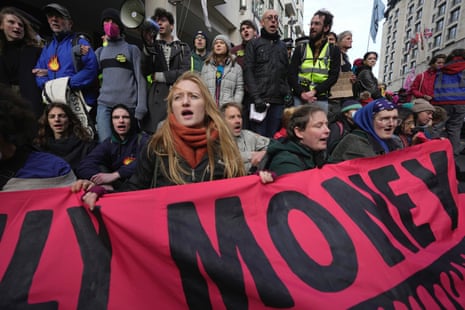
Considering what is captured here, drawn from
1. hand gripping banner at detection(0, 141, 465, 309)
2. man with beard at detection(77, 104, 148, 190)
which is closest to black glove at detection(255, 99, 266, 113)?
man with beard at detection(77, 104, 148, 190)

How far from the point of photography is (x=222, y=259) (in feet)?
4.75

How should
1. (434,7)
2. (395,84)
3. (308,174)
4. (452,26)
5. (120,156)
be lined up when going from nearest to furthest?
(308,174) → (120,156) → (452,26) → (434,7) → (395,84)

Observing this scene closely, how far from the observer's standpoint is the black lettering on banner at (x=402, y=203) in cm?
195

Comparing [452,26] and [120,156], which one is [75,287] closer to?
[120,156]

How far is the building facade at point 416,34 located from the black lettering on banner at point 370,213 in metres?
32.6

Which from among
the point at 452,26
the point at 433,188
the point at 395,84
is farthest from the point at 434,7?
the point at 433,188

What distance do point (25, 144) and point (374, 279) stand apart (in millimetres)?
2323

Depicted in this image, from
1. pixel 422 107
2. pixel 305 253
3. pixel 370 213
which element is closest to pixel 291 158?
pixel 370 213

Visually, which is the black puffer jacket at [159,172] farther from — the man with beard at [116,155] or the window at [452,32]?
the window at [452,32]

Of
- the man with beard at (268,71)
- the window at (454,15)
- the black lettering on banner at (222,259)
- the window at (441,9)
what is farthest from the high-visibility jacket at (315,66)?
the window at (441,9)

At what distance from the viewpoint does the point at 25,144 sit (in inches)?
69.7

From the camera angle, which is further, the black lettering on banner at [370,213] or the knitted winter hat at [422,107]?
the knitted winter hat at [422,107]

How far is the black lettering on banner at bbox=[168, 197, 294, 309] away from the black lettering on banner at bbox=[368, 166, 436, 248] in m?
1.20

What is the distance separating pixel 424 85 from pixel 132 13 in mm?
6562
